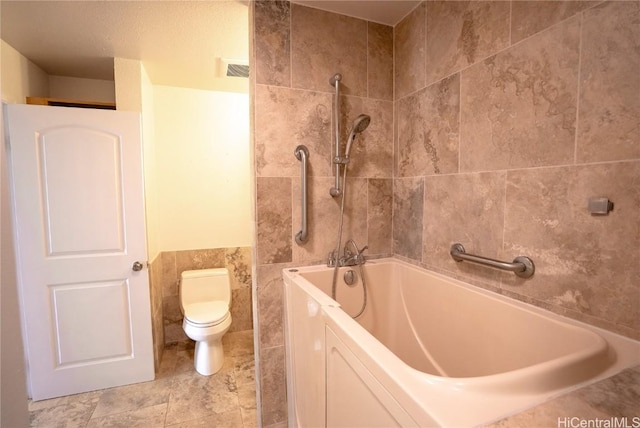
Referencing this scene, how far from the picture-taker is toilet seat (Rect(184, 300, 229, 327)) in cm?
205

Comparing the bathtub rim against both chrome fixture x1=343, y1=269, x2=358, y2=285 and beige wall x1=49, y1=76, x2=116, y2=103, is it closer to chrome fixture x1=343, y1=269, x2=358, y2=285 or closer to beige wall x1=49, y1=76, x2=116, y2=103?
chrome fixture x1=343, y1=269, x2=358, y2=285

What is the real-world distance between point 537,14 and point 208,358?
2.71 m

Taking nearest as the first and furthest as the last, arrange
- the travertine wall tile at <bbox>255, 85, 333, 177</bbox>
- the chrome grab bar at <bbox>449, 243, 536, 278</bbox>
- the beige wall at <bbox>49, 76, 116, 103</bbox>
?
1. the chrome grab bar at <bbox>449, 243, 536, 278</bbox>
2. the travertine wall tile at <bbox>255, 85, 333, 177</bbox>
3. the beige wall at <bbox>49, 76, 116, 103</bbox>

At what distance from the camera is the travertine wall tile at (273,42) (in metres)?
1.48

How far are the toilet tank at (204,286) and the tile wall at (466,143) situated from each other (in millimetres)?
1064

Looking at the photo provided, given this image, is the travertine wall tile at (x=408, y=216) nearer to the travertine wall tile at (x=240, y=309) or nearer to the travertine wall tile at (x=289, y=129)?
the travertine wall tile at (x=289, y=129)

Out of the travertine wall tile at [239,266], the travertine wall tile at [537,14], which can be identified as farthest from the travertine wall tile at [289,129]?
the travertine wall tile at [239,266]

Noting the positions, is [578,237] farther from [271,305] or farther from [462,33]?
[271,305]

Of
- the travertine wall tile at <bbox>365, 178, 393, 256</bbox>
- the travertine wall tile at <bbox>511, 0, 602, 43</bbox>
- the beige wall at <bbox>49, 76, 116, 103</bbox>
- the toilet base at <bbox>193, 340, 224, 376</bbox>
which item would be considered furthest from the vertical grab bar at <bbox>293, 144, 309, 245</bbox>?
the beige wall at <bbox>49, 76, 116, 103</bbox>

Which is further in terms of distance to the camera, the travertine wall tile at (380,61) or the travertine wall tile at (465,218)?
the travertine wall tile at (380,61)

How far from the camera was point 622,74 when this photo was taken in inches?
33.2

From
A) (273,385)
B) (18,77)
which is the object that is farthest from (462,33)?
(18,77)

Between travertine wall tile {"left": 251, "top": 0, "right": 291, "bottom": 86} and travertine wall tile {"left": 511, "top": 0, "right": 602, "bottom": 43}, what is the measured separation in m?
1.04

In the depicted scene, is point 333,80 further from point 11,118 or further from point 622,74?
point 11,118
